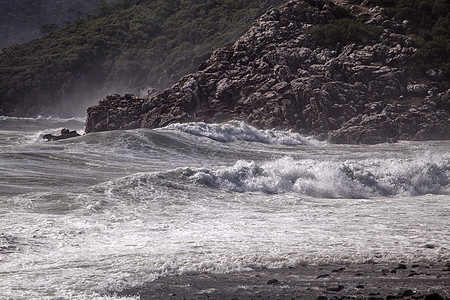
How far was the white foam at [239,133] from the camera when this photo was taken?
2933cm

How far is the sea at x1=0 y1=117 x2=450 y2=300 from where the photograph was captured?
7.38 m

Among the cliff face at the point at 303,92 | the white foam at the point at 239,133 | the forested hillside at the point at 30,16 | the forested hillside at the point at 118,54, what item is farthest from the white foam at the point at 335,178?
the forested hillside at the point at 30,16

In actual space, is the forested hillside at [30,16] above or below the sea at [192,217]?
above

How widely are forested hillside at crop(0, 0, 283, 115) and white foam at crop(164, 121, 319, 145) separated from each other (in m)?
37.1

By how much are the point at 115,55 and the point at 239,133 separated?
58.2 m

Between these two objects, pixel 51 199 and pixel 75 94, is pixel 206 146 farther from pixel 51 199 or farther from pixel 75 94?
pixel 75 94

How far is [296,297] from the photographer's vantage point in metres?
6.11

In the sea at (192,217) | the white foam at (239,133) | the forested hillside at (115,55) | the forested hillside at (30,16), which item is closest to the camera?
the sea at (192,217)

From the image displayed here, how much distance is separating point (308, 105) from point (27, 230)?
1067 inches

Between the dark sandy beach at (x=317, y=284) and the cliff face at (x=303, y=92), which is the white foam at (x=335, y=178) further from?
the cliff face at (x=303, y=92)

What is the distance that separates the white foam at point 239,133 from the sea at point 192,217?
25.9ft

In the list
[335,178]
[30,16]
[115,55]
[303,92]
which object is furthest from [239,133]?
[30,16]

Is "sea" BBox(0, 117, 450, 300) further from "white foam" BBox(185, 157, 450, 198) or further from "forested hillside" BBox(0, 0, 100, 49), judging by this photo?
"forested hillside" BBox(0, 0, 100, 49)

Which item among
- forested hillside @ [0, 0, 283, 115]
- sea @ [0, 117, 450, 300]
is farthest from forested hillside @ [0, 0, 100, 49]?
sea @ [0, 117, 450, 300]
